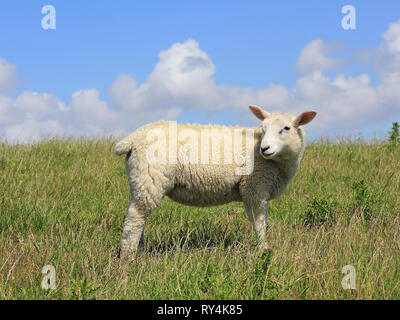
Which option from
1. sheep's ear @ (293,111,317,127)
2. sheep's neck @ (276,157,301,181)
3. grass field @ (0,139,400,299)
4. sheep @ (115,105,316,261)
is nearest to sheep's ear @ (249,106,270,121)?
sheep @ (115,105,316,261)

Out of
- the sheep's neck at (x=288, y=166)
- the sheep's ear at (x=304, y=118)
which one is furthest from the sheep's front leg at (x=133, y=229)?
the sheep's ear at (x=304, y=118)

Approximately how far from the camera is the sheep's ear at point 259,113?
5301mm

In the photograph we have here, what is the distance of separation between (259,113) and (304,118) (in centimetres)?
55

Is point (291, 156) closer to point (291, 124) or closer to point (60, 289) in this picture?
point (291, 124)

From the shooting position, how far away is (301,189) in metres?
7.88

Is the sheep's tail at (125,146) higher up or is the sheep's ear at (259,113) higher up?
the sheep's ear at (259,113)

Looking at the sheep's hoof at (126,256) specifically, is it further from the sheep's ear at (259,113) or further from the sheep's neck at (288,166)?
the sheep's ear at (259,113)

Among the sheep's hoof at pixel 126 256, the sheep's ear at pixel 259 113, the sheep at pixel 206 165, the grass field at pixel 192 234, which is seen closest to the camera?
the grass field at pixel 192 234

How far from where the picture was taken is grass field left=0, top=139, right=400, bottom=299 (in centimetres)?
373

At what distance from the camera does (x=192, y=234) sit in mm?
5867

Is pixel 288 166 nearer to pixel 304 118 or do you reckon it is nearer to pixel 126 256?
pixel 304 118

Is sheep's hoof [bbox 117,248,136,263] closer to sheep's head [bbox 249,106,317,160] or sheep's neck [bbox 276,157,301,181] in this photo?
sheep's head [bbox 249,106,317,160]

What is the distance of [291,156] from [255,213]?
0.83 m

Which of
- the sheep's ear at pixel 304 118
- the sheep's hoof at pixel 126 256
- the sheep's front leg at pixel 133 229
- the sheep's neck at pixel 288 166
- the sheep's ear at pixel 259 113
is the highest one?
the sheep's ear at pixel 259 113
